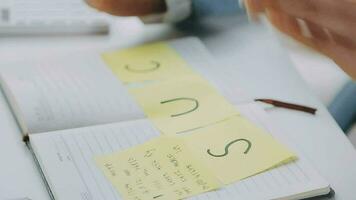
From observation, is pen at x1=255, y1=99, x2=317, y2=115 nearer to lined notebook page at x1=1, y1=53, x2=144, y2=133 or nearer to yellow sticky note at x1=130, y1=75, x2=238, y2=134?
yellow sticky note at x1=130, y1=75, x2=238, y2=134

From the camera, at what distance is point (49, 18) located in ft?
2.94

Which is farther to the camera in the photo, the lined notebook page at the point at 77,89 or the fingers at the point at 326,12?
the lined notebook page at the point at 77,89

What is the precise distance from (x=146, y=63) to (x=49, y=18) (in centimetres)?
17

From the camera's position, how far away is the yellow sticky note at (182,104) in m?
0.71

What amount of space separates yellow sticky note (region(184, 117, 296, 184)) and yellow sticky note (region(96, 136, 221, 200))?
0.01 m

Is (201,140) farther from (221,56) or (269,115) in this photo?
(221,56)

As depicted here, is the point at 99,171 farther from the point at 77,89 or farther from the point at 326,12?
the point at 326,12

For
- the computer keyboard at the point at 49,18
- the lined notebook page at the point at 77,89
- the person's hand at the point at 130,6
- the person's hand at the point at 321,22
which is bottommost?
the lined notebook page at the point at 77,89

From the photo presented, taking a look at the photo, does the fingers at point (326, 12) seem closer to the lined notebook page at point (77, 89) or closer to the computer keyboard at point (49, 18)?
the lined notebook page at point (77, 89)

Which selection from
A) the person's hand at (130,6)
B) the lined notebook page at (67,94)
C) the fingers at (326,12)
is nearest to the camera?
the fingers at (326,12)

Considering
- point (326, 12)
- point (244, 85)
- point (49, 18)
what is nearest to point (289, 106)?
point (244, 85)

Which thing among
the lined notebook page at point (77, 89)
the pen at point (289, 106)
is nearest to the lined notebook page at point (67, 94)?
the lined notebook page at point (77, 89)

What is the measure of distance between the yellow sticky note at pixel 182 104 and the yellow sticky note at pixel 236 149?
2 cm

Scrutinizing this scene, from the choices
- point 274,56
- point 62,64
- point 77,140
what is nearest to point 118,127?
point 77,140
